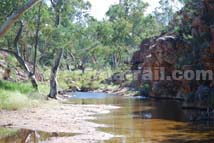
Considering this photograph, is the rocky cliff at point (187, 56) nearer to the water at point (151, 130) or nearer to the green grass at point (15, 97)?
the water at point (151, 130)

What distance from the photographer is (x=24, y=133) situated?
653 inches

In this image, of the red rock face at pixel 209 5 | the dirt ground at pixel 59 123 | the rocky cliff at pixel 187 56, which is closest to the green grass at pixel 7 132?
the dirt ground at pixel 59 123

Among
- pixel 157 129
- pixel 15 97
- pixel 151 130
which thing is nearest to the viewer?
pixel 151 130

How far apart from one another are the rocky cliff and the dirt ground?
10.5 metres

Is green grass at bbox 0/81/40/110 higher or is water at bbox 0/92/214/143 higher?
green grass at bbox 0/81/40/110

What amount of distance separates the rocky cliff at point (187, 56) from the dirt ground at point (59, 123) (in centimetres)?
1050

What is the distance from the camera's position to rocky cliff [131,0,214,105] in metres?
30.4

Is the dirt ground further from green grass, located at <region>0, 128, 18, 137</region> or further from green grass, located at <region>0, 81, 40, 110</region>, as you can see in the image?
green grass, located at <region>0, 128, 18, 137</region>

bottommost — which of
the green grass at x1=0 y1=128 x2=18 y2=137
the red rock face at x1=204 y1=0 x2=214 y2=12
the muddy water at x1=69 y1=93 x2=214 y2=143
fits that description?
the muddy water at x1=69 y1=93 x2=214 y2=143

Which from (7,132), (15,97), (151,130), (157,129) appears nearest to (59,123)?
(7,132)

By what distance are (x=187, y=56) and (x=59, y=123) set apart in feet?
60.7

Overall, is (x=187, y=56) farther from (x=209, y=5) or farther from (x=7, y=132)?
(x=7, y=132)

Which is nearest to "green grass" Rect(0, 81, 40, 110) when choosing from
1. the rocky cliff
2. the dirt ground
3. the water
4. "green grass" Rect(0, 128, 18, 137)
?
the dirt ground

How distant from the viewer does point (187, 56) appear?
3512 centimetres
